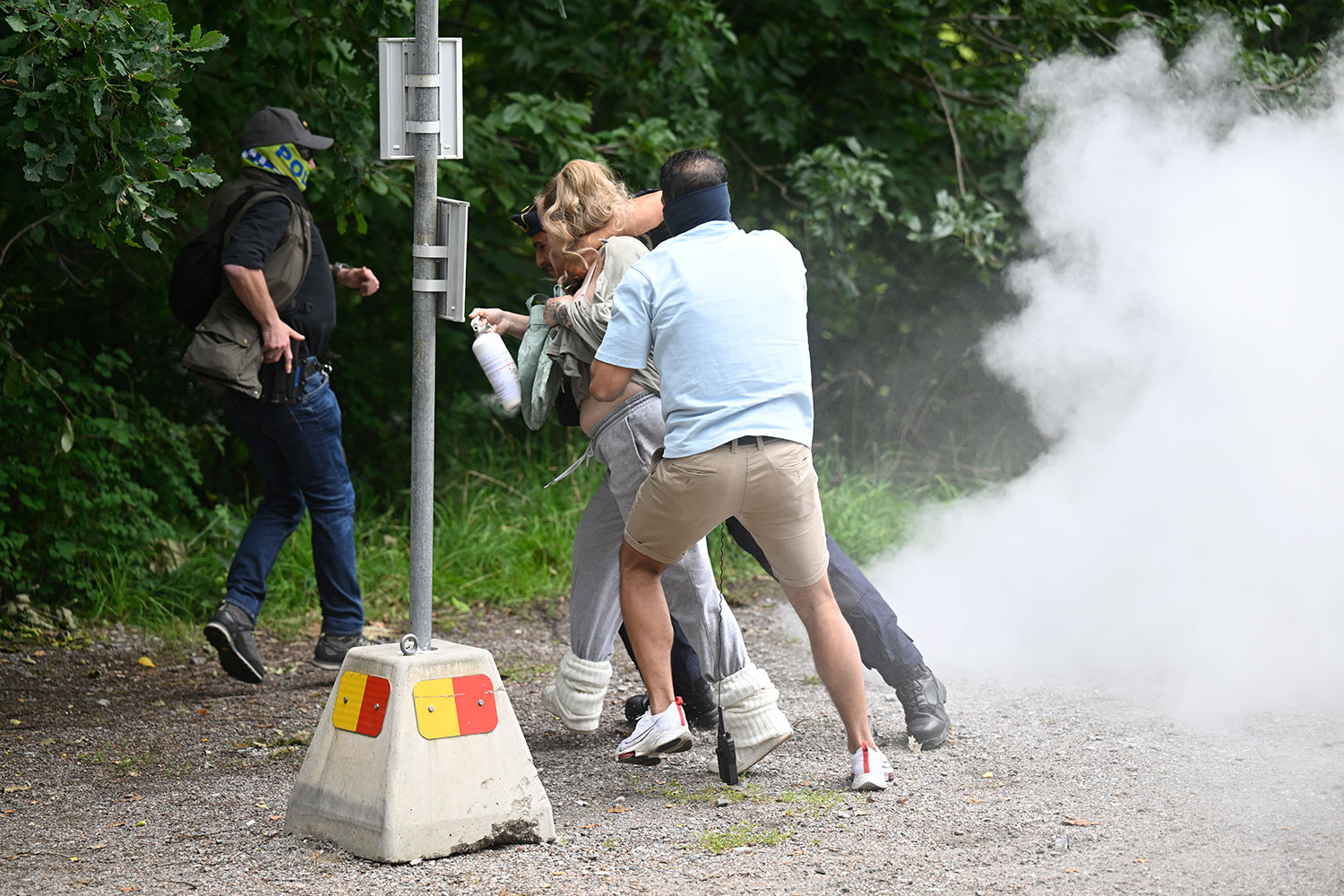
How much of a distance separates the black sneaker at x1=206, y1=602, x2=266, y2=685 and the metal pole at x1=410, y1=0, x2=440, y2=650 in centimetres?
166

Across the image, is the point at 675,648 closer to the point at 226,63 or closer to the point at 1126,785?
the point at 1126,785

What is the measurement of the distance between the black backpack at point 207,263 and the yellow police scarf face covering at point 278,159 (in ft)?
0.44

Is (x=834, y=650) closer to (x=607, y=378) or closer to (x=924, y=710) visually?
(x=924, y=710)

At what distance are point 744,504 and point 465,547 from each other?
386cm

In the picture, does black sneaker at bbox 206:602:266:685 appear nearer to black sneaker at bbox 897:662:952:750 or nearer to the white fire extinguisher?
the white fire extinguisher

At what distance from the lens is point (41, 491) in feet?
20.9

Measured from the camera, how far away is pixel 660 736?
3.98 m

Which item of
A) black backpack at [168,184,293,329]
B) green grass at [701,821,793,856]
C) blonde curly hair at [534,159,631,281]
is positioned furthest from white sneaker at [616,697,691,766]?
black backpack at [168,184,293,329]

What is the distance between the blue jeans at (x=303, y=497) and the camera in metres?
5.04

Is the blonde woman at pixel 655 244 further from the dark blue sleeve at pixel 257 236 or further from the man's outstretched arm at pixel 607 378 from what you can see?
the dark blue sleeve at pixel 257 236

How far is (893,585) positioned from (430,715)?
337cm

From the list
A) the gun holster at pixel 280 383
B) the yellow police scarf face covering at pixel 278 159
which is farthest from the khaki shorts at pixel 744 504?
the yellow police scarf face covering at pixel 278 159

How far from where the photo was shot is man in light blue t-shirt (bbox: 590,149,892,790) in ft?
11.8

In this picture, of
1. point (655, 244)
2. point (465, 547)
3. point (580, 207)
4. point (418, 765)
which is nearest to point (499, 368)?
point (580, 207)
